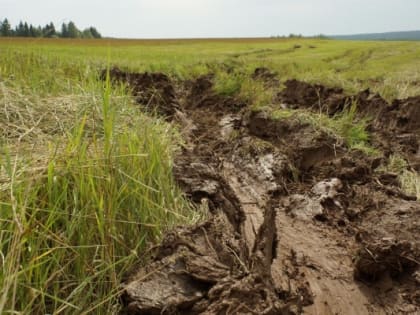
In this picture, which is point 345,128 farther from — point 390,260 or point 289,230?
point 390,260

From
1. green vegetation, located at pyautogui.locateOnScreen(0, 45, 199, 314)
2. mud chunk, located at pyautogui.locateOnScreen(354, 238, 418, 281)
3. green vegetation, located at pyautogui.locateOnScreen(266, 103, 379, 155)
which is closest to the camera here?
green vegetation, located at pyautogui.locateOnScreen(0, 45, 199, 314)

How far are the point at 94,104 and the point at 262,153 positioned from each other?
6.14 ft

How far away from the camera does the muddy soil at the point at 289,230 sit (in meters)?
1.71

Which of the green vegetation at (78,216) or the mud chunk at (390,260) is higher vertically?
the green vegetation at (78,216)

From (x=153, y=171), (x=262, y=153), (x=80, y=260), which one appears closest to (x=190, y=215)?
(x=153, y=171)

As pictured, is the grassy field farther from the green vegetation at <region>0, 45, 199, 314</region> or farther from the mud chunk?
the mud chunk

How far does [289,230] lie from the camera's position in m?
2.96

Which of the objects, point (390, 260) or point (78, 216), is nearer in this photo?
point (78, 216)

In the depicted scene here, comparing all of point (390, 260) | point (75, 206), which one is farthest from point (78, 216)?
point (390, 260)

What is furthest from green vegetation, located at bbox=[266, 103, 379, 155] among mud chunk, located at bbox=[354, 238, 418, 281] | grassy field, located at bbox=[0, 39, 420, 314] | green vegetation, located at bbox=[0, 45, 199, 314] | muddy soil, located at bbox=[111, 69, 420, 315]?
green vegetation, located at bbox=[0, 45, 199, 314]

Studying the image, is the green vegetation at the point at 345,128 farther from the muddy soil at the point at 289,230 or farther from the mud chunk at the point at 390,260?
the mud chunk at the point at 390,260

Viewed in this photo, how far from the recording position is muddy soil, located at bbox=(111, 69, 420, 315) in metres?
1.71

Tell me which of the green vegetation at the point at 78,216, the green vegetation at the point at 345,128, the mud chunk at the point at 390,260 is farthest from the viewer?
the green vegetation at the point at 345,128

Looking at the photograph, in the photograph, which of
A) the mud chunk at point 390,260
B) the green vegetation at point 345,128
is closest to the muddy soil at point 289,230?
the mud chunk at point 390,260
